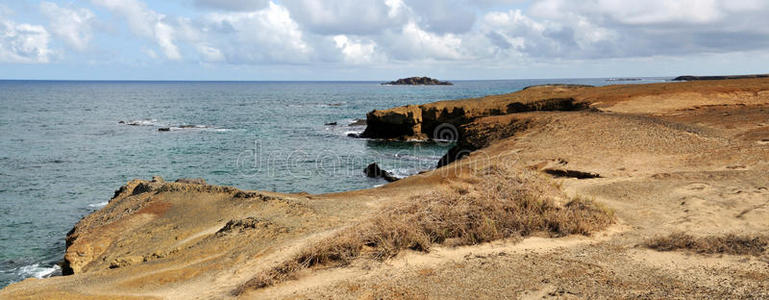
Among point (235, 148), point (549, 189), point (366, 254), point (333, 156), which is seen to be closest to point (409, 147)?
point (333, 156)

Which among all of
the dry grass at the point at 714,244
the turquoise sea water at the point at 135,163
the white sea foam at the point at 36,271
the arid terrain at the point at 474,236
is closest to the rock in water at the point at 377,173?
the turquoise sea water at the point at 135,163

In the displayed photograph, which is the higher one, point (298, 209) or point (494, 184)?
point (494, 184)

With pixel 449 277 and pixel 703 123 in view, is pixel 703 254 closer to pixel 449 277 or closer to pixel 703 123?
pixel 449 277

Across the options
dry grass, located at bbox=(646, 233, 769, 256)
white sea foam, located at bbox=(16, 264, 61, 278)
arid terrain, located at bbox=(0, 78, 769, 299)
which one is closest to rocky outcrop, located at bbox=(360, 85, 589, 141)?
arid terrain, located at bbox=(0, 78, 769, 299)

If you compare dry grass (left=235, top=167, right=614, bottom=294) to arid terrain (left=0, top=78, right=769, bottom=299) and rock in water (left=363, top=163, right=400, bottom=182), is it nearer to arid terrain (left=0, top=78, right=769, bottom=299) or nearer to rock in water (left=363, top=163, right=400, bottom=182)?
arid terrain (left=0, top=78, right=769, bottom=299)

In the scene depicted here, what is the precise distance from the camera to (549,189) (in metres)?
8.74

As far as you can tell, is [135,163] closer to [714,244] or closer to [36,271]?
[36,271]

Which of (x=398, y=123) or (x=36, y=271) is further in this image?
(x=398, y=123)

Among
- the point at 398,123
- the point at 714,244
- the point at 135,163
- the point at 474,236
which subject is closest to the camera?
the point at 714,244

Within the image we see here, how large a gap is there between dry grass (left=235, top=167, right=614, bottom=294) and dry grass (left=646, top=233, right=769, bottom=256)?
91cm

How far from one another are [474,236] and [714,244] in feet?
9.91

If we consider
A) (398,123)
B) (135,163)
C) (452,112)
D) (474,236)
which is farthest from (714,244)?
(398,123)

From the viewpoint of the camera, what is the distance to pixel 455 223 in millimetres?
7367

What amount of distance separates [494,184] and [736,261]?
3.43m
